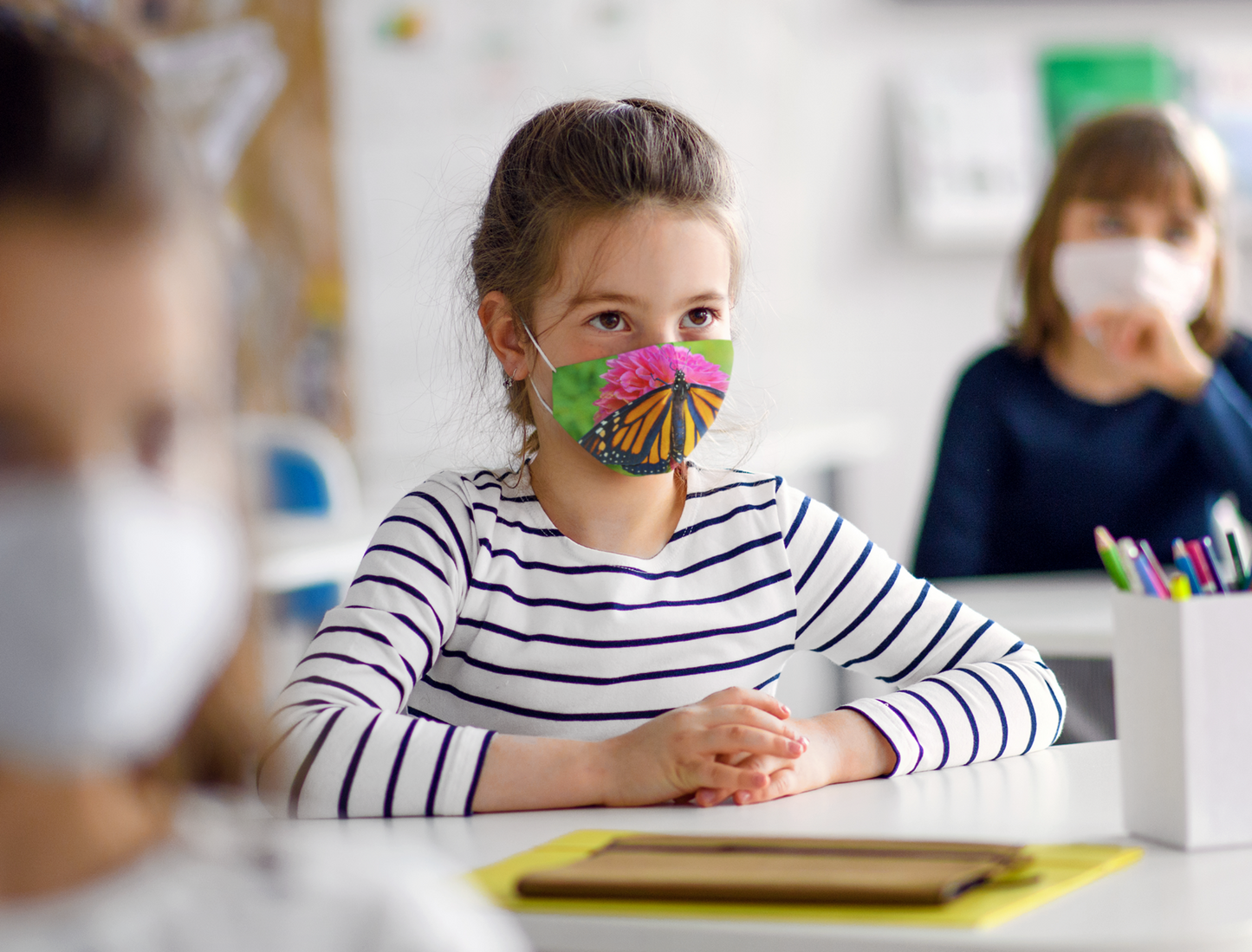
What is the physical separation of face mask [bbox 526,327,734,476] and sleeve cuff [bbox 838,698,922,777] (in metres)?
0.27

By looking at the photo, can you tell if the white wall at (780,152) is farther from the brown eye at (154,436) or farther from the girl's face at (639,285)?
the brown eye at (154,436)

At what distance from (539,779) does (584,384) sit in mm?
339

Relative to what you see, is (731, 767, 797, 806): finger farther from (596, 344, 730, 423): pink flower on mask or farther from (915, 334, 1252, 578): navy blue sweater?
(915, 334, 1252, 578): navy blue sweater

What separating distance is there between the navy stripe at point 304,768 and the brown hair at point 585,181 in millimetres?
389

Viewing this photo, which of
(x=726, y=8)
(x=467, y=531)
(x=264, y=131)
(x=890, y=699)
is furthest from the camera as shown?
(x=726, y=8)

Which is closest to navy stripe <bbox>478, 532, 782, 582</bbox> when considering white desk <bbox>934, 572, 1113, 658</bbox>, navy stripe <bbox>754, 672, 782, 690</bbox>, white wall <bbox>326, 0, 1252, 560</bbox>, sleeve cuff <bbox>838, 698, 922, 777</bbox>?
navy stripe <bbox>754, 672, 782, 690</bbox>

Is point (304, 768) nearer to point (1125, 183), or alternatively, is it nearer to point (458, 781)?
point (458, 781)

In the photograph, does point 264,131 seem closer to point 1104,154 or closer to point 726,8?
point 726,8

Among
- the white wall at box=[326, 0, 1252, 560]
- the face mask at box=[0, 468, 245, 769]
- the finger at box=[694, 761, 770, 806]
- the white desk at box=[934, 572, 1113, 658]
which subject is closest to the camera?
the face mask at box=[0, 468, 245, 769]

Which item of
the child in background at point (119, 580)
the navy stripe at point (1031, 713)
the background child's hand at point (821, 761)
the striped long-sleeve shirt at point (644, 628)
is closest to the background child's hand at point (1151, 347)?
the striped long-sleeve shirt at point (644, 628)

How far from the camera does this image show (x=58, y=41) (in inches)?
Result: 14.1

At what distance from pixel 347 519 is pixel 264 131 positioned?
1010mm

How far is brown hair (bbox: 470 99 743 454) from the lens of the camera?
3.66ft

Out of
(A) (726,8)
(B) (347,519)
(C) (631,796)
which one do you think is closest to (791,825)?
(C) (631,796)
